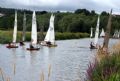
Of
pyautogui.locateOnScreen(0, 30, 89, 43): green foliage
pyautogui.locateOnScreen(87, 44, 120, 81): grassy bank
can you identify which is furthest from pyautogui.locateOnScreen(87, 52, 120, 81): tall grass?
pyautogui.locateOnScreen(0, 30, 89, 43): green foliage

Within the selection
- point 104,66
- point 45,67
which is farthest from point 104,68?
point 45,67

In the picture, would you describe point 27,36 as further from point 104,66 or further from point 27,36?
point 104,66

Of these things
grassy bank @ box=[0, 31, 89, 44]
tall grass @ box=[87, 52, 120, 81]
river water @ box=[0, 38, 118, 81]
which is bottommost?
grassy bank @ box=[0, 31, 89, 44]

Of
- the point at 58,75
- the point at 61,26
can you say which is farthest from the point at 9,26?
the point at 58,75

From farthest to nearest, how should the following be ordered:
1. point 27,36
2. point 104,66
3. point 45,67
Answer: point 27,36 < point 45,67 < point 104,66

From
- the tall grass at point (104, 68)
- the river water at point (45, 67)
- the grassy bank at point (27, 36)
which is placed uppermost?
the tall grass at point (104, 68)

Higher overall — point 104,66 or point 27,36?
point 104,66

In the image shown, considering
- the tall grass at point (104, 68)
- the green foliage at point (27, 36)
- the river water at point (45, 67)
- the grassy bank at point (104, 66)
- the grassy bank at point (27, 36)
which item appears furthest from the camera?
the green foliage at point (27, 36)

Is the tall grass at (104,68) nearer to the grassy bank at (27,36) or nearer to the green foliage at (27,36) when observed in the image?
the grassy bank at (27,36)

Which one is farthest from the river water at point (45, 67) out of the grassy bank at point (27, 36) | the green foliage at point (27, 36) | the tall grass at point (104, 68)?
the green foliage at point (27, 36)

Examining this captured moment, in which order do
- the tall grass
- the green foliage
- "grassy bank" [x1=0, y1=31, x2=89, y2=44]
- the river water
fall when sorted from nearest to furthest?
the tall grass < the river water < "grassy bank" [x1=0, y1=31, x2=89, y2=44] < the green foliage

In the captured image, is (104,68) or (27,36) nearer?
(104,68)

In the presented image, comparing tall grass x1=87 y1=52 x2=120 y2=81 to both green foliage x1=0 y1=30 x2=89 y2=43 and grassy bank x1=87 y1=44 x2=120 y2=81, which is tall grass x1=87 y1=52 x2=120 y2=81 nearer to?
grassy bank x1=87 y1=44 x2=120 y2=81

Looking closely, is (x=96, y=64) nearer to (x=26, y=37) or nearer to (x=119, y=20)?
(x=26, y=37)
